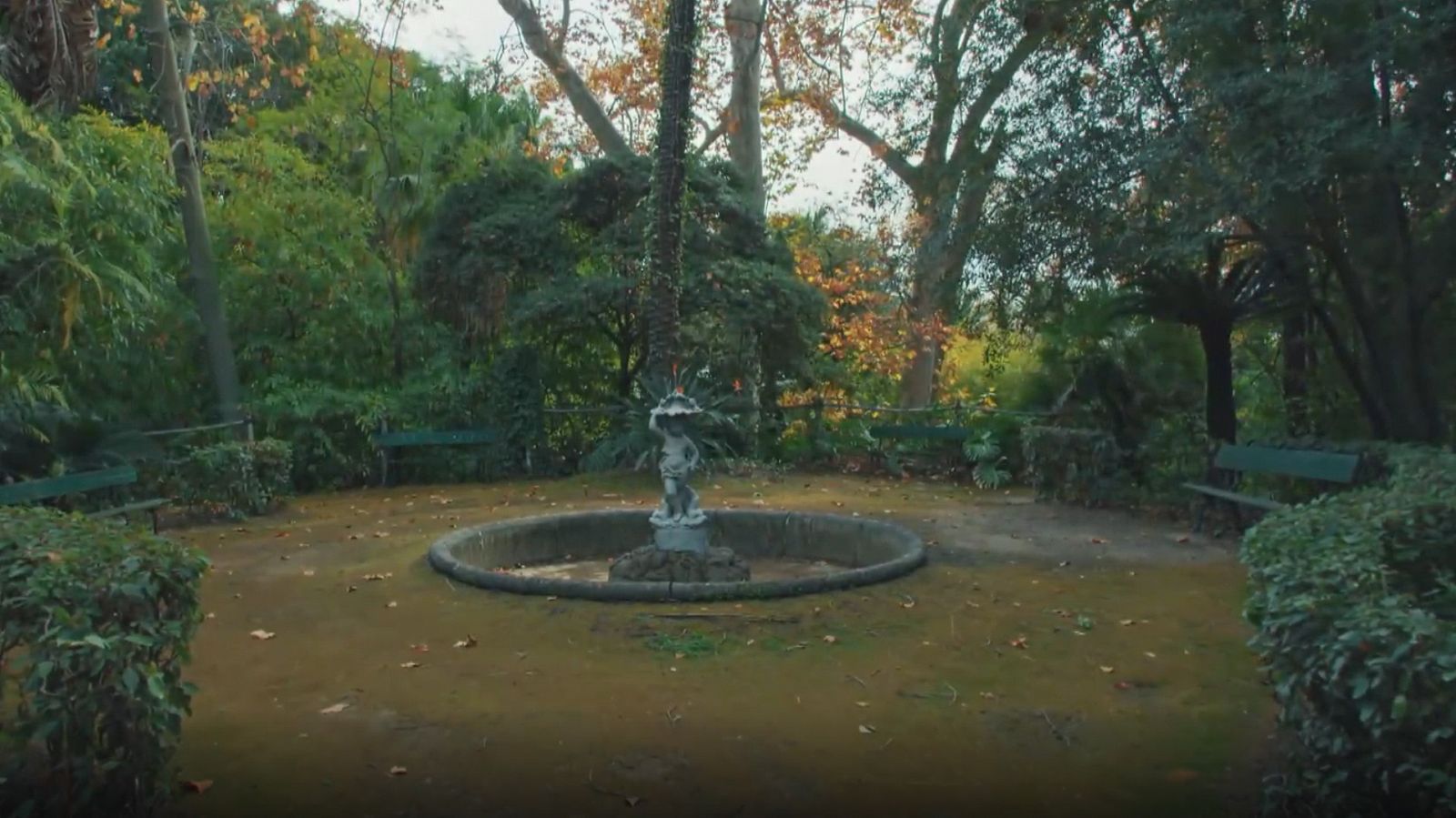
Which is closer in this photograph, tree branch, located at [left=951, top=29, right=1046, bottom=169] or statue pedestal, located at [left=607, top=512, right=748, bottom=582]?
statue pedestal, located at [left=607, top=512, right=748, bottom=582]

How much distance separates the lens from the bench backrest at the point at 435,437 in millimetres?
17141

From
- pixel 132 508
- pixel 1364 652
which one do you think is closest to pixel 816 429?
pixel 132 508

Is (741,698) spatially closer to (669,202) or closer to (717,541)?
(717,541)

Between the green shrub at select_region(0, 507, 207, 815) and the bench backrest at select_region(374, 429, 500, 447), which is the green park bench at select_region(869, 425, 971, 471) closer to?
the bench backrest at select_region(374, 429, 500, 447)

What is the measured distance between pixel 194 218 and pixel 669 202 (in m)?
6.62

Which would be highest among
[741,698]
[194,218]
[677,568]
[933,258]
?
[194,218]

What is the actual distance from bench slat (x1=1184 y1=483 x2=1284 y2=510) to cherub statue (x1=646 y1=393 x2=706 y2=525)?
4.88 m

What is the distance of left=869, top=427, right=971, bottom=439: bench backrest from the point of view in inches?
684

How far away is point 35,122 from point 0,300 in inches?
67.9

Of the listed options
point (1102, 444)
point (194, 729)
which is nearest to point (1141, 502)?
point (1102, 444)

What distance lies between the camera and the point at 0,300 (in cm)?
1184

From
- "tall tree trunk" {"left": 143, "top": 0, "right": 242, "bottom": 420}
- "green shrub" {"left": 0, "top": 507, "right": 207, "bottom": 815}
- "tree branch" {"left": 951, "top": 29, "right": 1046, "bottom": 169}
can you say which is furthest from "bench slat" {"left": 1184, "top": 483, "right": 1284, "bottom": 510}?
"tall tree trunk" {"left": 143, "top": 0, "right": 242, "bottom": 420}

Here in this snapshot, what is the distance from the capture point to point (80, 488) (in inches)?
424

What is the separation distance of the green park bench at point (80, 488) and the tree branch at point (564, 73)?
32.2 feet
